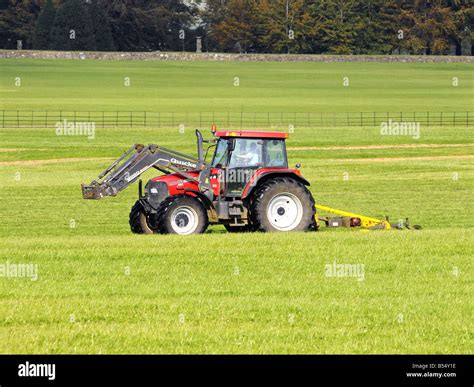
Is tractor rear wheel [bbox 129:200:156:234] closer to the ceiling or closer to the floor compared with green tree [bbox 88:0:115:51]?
closer to the floor

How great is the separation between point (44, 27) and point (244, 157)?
144m

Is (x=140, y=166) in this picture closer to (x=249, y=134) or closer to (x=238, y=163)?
(x=238, y=163)

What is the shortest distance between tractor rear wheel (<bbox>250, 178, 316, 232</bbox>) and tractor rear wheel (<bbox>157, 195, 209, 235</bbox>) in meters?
0.99

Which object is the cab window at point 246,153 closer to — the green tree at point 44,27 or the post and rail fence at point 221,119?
the post and rail fence at point 221,119

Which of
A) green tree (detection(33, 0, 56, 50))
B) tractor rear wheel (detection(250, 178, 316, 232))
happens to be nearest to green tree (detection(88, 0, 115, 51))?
green tree (detection(33, 0, 56, 50))

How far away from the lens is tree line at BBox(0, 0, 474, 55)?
164125 millimetres

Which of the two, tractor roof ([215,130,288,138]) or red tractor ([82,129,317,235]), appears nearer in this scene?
red tractor ([82,129,317,235])

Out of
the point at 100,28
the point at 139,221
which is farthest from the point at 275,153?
the point at 100,28

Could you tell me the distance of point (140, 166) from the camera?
2366 centimetres

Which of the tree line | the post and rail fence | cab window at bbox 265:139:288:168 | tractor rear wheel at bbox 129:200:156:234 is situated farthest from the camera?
the tree line

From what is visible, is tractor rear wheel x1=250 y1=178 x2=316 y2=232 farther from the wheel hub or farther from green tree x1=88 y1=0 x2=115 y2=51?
green tree x1=88 y1=0 x2=115 y2=51

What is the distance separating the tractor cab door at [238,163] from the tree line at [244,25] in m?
140

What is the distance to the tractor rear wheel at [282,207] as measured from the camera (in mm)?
22297

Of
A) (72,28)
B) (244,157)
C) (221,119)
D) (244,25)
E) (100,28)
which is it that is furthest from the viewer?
(244,25)
